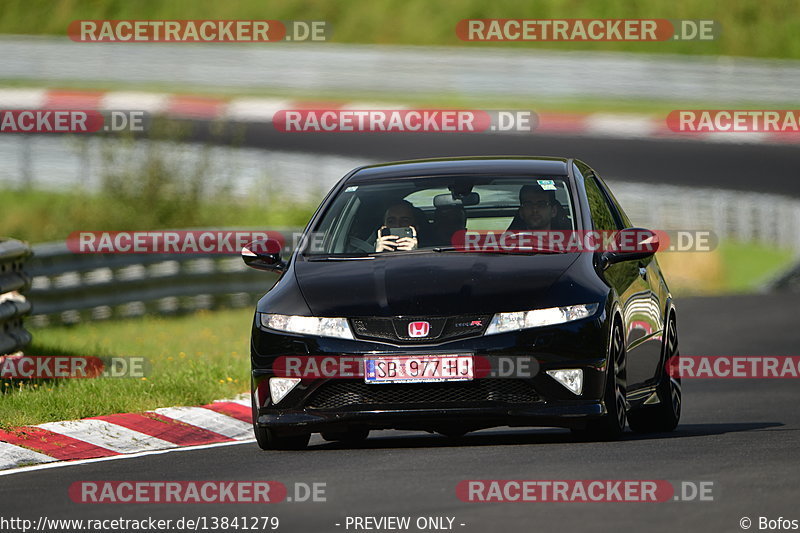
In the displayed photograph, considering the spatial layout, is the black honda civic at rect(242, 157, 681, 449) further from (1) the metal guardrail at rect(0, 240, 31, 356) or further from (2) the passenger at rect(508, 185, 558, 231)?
(1) the metal guardrail at rect(0, 240, 31, 356)

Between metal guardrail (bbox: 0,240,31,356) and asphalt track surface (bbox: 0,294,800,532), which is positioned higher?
metal guardrail (bbox: 0,240,31,356)

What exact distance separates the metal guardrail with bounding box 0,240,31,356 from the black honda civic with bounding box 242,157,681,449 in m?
3.19

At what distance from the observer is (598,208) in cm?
1073

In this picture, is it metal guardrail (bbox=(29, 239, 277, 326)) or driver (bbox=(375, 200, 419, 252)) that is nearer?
driver (bbox=(375, 200, 419, 252))

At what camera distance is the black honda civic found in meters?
9.12

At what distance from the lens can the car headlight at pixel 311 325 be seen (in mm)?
9242

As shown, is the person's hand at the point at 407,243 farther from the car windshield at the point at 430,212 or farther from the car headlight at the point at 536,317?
Answer: the car headlight at the point at 536,317

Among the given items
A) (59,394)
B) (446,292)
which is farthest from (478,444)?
(59,394)

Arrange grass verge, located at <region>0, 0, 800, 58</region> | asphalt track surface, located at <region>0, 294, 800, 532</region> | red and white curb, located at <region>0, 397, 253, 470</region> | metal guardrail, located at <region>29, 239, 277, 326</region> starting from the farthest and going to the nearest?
grass verge, located at <region>0, 0, 800, 58</region> → metal guardrail, located at <region>29, 239, 277, 326</region> → red and white curb, located at <region>0, 397, 253, 470</region> → asphalt track surface, located at <region>0, 294, 800, 532</region>

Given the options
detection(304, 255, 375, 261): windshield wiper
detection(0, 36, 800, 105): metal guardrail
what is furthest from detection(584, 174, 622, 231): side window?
detection(0, 36, 800, 105): metal guardrail

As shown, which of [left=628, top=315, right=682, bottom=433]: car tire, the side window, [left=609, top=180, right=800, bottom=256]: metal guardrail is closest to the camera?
the side window

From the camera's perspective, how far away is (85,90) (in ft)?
132

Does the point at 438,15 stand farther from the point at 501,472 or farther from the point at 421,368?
the point at 501,472

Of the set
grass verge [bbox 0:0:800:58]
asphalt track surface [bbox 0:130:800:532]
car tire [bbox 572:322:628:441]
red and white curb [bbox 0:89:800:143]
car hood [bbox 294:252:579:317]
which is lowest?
asphalt track surface [bbox 0:130:800:532]
